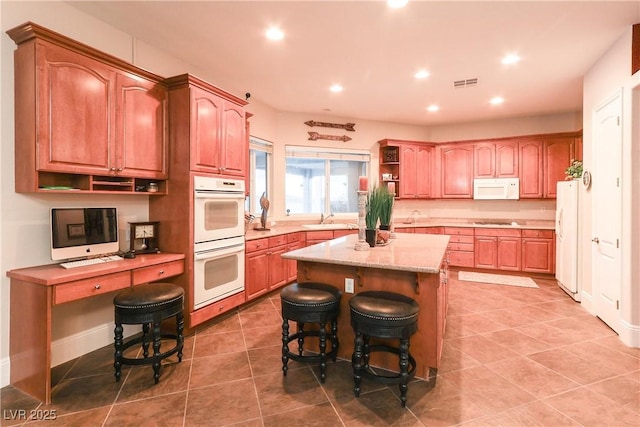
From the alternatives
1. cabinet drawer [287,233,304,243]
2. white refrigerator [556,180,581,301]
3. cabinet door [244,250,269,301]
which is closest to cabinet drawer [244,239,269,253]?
cabinet door [244,250,269,301]

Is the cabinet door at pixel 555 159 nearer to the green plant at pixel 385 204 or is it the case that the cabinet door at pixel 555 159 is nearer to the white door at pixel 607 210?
the white door at pixel 607 210

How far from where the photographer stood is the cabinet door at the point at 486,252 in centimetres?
550

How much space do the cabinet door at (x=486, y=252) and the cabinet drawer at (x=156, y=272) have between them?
16.2 feet

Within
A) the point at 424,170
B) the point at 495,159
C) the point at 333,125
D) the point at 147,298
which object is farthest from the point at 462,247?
the point at 147,298

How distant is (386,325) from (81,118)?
8.69 ft

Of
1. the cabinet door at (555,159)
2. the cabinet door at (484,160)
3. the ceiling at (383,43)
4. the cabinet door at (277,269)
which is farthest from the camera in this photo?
the cabinet door at (484,160)

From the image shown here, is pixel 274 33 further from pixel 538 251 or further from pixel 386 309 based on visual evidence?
pixel 538 251

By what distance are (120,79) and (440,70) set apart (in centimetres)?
342

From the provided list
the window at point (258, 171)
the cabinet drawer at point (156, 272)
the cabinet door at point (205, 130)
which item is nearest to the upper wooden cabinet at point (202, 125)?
the cabinet door at point (205, 130)

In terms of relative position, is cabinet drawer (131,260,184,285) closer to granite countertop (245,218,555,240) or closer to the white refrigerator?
granite countertop (245,218,555,240)

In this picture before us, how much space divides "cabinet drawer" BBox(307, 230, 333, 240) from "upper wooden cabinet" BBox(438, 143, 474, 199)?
269cm

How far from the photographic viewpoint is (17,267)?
2.24 meters

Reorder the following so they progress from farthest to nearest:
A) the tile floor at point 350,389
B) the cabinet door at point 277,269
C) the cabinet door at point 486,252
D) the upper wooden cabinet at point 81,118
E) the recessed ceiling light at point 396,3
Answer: the cabinet door at point 486,252
the cabinet door at point 277,269
the recessed ceiling light at point 396,3
the upper wooden cabinet at point 81,118
the tile floor at point 350,389

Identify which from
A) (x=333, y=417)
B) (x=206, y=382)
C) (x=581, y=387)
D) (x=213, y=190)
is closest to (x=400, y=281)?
(x=333, y=417)
